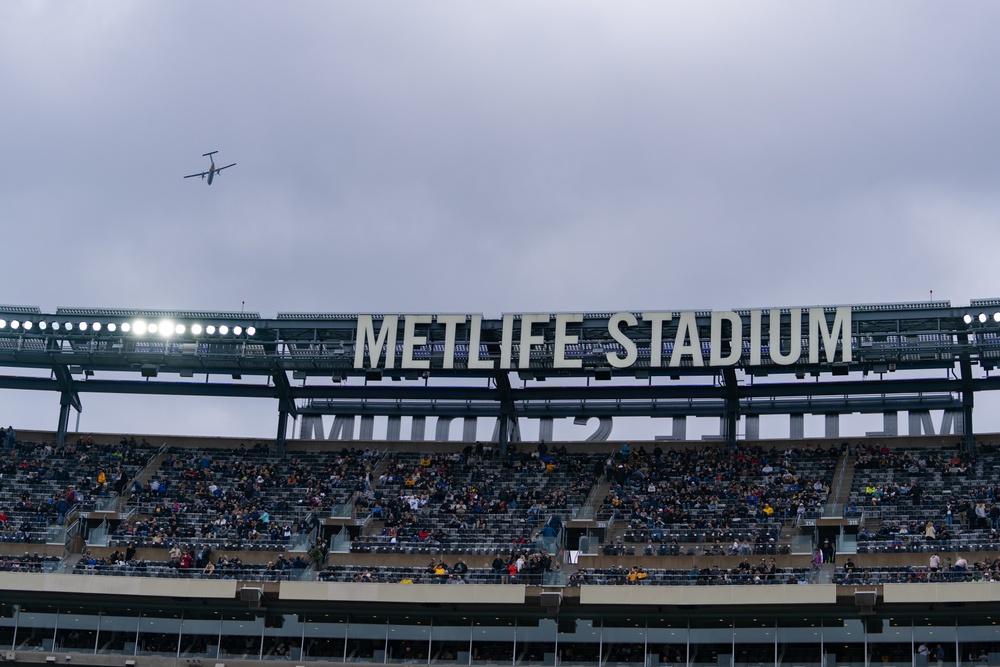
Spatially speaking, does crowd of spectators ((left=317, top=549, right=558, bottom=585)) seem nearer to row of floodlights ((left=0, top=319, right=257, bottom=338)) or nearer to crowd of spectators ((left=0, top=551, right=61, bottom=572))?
crowd of spectators ((left=0, top=551, right=61, bottom=572))

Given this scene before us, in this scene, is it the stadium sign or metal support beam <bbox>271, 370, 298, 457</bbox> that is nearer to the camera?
the stadium sign

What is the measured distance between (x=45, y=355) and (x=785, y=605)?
133 ft

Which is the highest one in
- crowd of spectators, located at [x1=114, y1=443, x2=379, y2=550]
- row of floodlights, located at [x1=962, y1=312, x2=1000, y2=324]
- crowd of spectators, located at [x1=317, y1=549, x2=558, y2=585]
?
row of floodlights, located at [x1=962, y1=312, x2=1000, y2=324]

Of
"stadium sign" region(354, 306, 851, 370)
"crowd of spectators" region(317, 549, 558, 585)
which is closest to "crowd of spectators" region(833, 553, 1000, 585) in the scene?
"crowd of spectators" region(317, 549, 558, 585)

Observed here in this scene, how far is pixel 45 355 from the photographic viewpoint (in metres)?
77.9

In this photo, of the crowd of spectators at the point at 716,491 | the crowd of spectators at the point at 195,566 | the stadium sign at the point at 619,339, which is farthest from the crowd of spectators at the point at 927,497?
the crowd of spectators at the point at 195,566

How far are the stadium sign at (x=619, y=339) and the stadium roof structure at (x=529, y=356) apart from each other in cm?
7

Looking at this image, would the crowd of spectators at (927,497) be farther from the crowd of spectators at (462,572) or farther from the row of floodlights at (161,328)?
the row of floodlights at (161,328)

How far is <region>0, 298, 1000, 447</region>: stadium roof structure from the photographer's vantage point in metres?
70.2

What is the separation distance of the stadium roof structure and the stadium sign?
0.07m

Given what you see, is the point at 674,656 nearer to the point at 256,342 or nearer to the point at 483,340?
the point at 483,340

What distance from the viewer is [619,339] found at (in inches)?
2854

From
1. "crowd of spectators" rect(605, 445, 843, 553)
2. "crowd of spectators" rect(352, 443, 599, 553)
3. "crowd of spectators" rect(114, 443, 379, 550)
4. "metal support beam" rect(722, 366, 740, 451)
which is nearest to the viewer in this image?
"crowd of spectators" rect(605, 445, 843, 553)

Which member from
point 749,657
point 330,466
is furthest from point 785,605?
point 330,466
